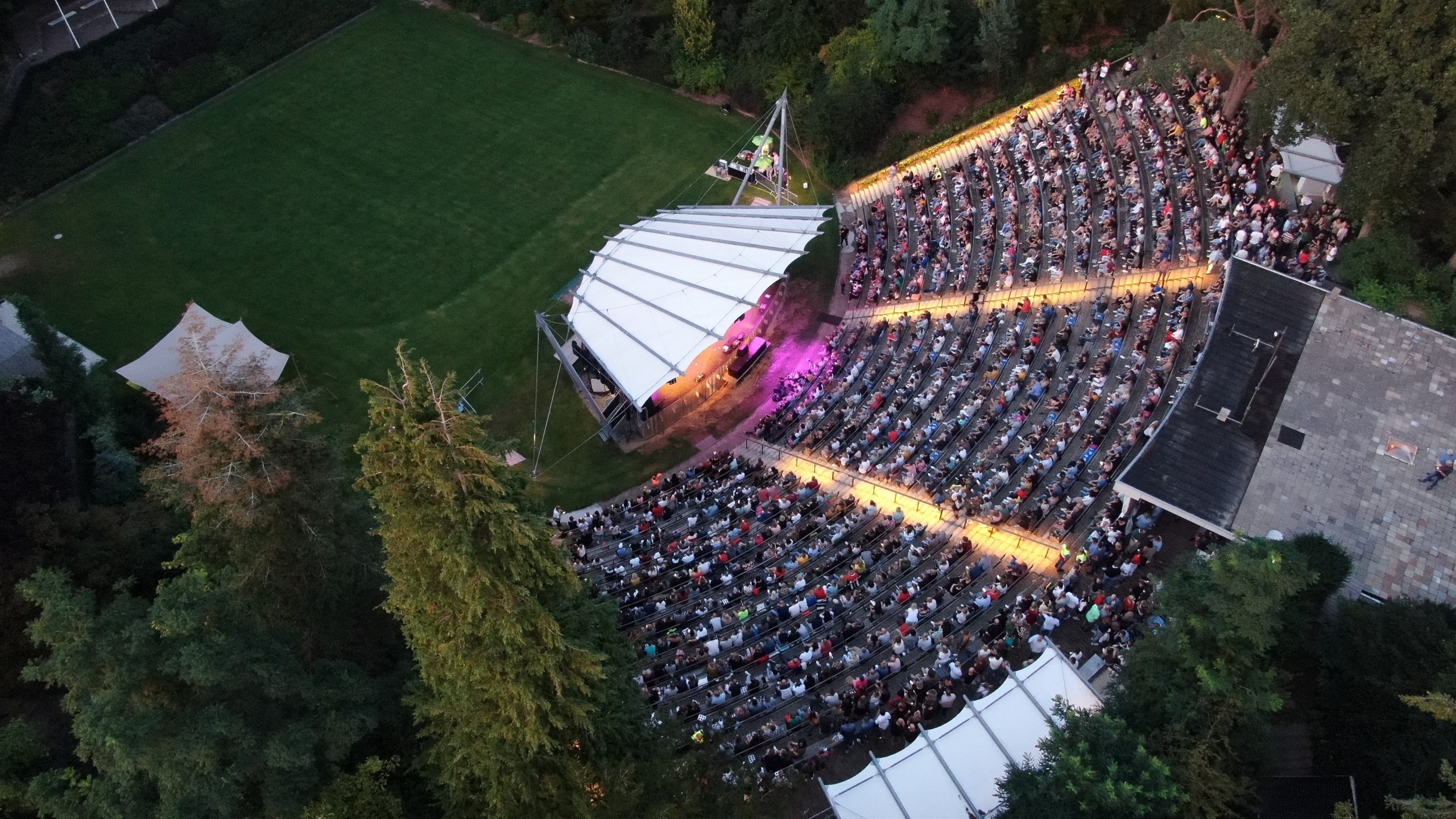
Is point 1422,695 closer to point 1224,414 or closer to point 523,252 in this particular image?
point 1224,414

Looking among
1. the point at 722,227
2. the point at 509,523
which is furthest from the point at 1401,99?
the point at 509,523

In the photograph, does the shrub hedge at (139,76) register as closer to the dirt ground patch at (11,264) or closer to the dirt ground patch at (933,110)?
the dirt ground patch at (11,264)

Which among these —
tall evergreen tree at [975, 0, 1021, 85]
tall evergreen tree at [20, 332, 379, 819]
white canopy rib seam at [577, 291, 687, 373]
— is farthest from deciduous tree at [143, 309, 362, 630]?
tall evergreen tree at [975, 0, 1021, 85]

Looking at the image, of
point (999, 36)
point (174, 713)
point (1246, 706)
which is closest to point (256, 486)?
point (174, 713)

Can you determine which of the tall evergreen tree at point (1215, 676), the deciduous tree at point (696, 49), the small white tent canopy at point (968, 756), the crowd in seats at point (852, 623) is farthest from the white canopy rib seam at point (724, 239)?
the tall evergreen tree at point (1215, 676)

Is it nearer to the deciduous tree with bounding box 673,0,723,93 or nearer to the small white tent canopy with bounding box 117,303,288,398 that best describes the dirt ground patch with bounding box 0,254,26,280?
the small white tent canopy with bounding box 117,303,288,398

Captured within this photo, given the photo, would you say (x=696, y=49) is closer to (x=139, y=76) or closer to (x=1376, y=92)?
(x=139, y=76)
